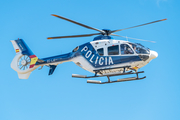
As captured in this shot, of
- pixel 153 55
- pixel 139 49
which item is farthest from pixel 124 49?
pixel 153 55

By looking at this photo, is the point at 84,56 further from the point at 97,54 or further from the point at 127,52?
the point at 127,52

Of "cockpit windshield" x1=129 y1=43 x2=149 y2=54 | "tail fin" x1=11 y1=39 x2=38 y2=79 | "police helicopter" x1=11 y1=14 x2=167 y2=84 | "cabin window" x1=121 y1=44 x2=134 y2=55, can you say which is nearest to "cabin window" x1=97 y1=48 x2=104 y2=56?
"police helicopter" x1=11 y1=14 x2=167 y2=84

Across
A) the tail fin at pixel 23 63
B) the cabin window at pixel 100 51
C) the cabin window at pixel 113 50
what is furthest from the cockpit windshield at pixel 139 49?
the tail fin at pixel 23 63

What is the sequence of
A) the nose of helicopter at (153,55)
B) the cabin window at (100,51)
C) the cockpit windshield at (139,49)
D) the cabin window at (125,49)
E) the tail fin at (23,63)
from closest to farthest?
the nose of helicopter at (153,55) → the cockpit windshield at (139,49) → the cabin window at (125,49) → the cabin window at (100,51) → the tail fin at (23,63)

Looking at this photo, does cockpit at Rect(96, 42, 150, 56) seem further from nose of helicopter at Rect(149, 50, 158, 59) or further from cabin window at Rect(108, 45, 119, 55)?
nose of helicopter at Rect(149, 50, 158, 59)

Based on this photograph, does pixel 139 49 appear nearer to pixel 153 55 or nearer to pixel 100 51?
pixel 153 55

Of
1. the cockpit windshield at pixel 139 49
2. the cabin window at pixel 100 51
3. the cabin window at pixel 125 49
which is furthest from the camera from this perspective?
the cabin window at pixel 100 51

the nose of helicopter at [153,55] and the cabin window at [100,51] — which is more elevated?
the cabin window at [100,51]

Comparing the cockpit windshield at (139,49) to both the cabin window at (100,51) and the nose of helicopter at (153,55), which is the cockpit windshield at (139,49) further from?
the cabin window at (100,51)

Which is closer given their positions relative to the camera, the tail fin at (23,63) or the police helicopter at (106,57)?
the police helicopter at (106,57)

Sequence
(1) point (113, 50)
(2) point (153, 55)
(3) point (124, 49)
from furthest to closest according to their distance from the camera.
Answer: (1) point (113, 50)
(3) point (124, 49)
(2) point (153, 55)

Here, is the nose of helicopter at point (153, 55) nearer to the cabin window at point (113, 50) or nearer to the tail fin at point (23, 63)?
the cabin window at point (113, 50)

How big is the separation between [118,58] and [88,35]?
2659 millimetres

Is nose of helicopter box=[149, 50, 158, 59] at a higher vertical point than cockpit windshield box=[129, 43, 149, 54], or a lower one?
lower
